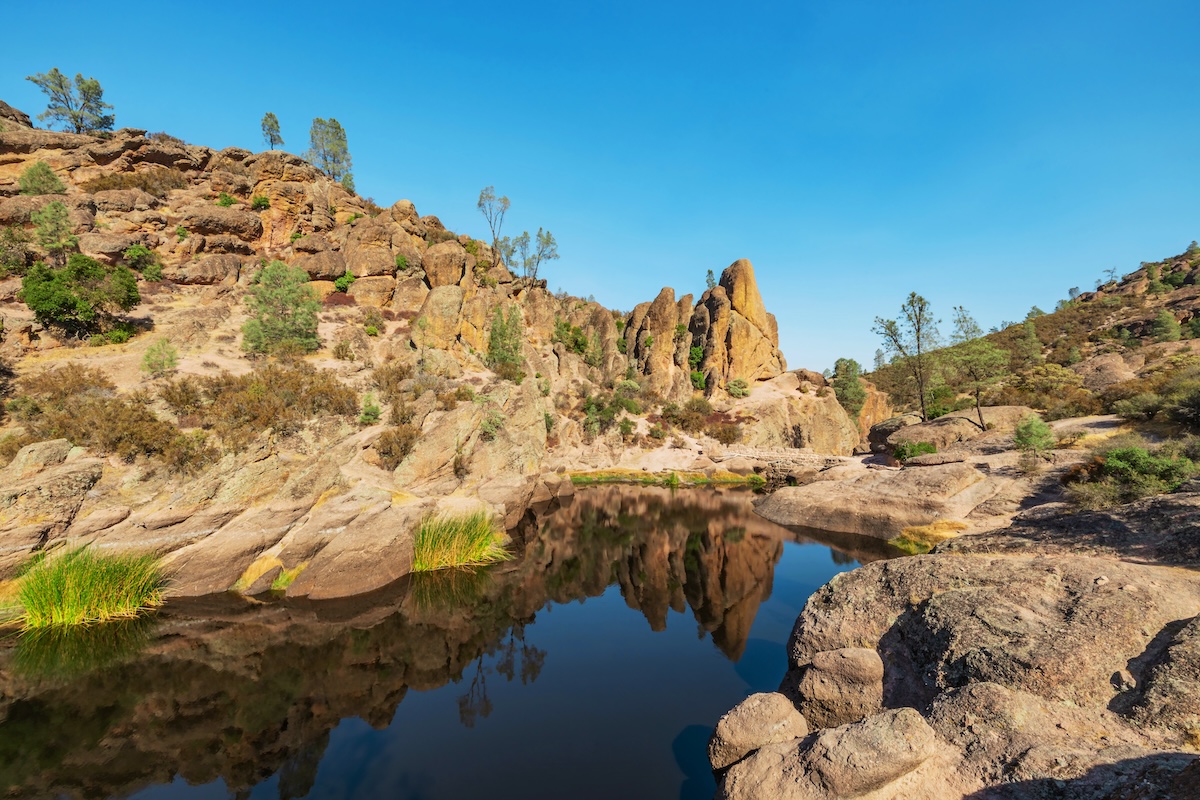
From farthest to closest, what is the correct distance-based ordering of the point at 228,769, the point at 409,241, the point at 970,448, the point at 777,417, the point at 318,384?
the point at 777,417 < the point at 409,241 < the point at 970,448 < the point at 318,384 < the point at 228,769

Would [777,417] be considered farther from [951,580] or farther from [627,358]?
[951,580]

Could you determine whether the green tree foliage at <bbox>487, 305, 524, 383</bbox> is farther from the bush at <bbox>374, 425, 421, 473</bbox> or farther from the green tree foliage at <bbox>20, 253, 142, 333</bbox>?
the green tree foliage at <bbox>20, 253, 142, 333</bbox>

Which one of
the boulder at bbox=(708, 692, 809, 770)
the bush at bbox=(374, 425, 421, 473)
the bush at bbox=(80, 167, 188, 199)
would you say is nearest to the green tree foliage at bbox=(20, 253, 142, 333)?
the bush at bbox=(374, 425, 421, 473)

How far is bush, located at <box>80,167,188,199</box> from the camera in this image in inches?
1652

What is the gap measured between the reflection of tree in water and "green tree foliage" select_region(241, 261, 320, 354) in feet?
91.9

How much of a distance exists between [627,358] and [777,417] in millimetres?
24174

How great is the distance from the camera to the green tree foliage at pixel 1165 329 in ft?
170

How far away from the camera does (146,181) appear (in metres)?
44.0

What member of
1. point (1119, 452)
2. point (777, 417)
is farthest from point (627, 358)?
point (1119, 452)

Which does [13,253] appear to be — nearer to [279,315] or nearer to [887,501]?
[279,315]

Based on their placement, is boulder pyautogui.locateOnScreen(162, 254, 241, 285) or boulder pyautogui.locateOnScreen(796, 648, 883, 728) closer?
boulder pyautogui.locateOnScreen(796, 648, 883, 728)

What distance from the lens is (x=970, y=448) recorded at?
30.0 m

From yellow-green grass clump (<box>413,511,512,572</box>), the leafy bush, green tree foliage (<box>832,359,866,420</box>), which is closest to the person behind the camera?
the leafy bush

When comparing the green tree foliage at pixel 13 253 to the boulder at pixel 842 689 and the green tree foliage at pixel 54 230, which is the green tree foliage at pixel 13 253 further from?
the boulder at pixel 842 689
